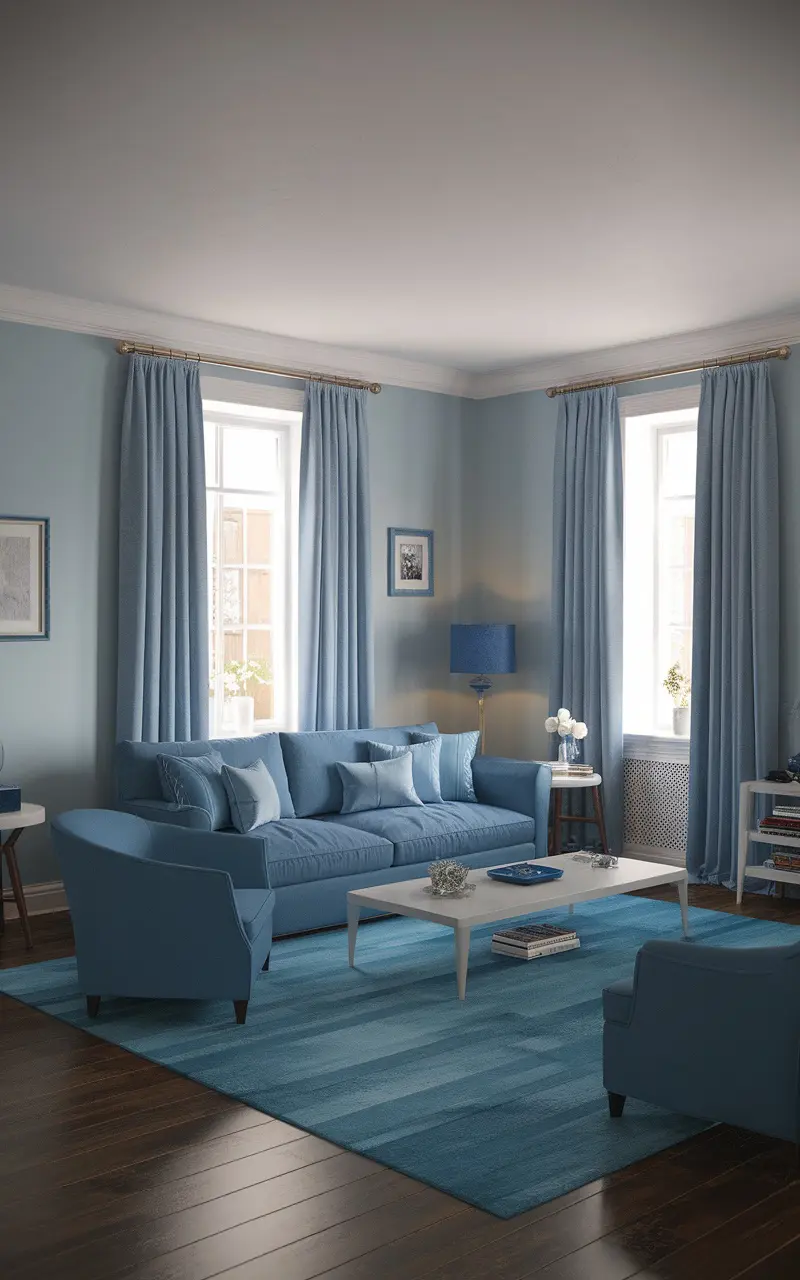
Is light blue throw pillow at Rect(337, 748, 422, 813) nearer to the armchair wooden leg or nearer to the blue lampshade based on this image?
the blue lampshade

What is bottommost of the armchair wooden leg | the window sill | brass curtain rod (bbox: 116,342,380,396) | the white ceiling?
the armchair wooden leg

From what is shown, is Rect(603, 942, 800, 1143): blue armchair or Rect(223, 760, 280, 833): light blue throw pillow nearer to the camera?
Rect(603, 942, 800, 1143): blue armchair

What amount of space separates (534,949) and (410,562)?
3226mm

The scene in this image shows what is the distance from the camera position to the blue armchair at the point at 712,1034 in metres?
3.18

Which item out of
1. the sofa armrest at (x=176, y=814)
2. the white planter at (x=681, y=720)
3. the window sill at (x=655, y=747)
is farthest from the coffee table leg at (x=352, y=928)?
the white planter at (x=681, y=720)

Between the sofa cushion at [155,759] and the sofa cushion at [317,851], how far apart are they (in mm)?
327

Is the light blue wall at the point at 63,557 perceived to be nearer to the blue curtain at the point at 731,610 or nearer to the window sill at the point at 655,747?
the blue curtain at the point at 731,610

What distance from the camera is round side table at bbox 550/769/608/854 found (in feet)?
22.7

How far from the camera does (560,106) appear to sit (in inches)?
148

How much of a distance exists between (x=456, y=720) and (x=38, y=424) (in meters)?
3.39

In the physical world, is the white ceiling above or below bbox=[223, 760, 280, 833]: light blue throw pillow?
above

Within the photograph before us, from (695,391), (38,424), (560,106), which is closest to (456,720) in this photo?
(695,391)

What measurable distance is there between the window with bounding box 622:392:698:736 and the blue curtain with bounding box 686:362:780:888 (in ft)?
2.13

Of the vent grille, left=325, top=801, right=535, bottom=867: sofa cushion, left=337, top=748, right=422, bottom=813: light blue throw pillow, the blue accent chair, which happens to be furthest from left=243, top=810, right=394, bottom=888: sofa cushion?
the vent grille
